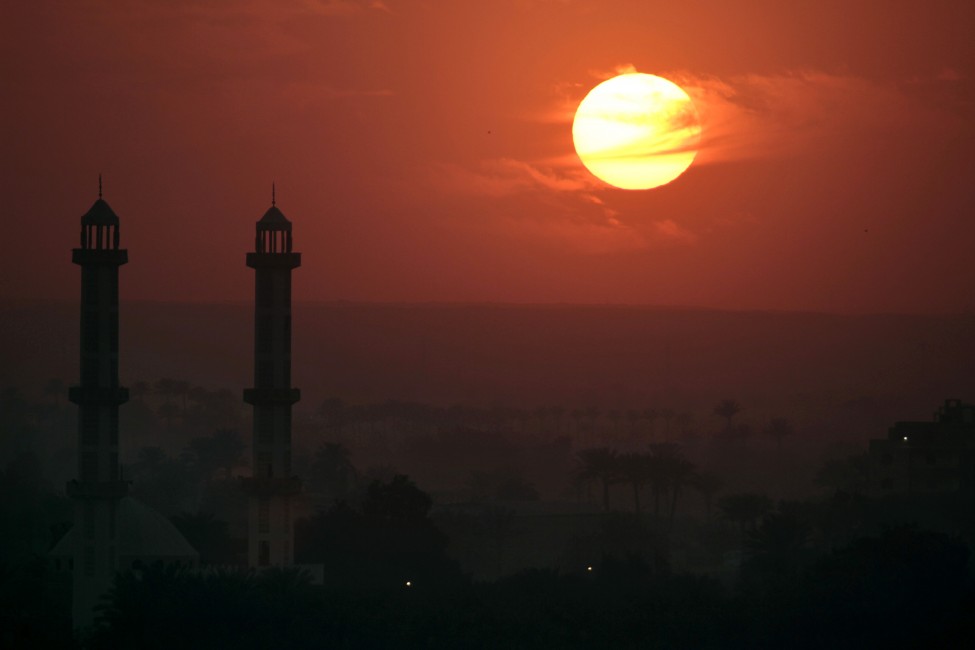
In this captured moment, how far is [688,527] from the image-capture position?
156 meters

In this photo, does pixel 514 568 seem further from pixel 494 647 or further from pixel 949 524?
pixel 494 647

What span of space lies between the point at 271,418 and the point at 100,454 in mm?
7486

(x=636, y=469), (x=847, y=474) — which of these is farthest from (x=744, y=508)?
(x=847, y=474)

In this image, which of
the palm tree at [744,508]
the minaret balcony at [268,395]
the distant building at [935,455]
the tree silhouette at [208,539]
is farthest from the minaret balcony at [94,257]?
the distant building at [935,455]

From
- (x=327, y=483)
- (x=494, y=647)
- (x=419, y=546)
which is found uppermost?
(x=327, y=483)

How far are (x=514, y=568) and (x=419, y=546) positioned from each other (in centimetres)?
3025

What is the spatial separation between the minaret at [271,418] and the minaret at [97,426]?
5784mm

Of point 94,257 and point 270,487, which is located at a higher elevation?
point 94,257

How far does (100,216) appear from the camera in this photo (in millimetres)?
85375

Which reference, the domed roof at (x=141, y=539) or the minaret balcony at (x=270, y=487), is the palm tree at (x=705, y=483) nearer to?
the minaret balcony at (x=270, y=487)

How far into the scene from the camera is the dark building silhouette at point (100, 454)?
83.1 meters

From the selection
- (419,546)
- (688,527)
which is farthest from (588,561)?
(688,527)

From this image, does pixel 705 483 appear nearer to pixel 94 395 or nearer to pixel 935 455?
pixel 935 455

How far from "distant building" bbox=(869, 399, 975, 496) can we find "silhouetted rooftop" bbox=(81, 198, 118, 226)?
7439 cm
